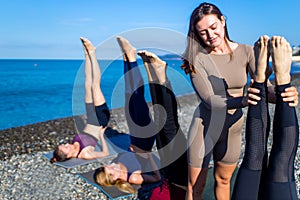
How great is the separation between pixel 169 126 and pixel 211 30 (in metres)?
1.10

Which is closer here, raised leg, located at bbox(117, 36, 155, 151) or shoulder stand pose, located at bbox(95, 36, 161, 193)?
shoulder stand pose, located at bbox(95, 36, 161, 193)

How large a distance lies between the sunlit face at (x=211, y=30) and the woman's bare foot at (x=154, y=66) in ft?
2.01

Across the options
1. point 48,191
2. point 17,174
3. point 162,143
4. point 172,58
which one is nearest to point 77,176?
point 48,191

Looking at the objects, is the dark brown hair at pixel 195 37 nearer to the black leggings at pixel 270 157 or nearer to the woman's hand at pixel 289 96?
the black leggings at pixel 270 157

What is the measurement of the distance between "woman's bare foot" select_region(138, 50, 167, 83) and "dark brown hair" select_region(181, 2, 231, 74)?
1.33 ft

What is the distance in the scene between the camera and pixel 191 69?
2.90 meters

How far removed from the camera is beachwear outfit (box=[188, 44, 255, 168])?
112 inches

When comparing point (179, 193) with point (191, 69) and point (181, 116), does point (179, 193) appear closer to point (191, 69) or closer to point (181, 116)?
point (191, 69)

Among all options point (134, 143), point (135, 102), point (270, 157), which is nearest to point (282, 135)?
point (270, 157)

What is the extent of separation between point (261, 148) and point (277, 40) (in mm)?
813

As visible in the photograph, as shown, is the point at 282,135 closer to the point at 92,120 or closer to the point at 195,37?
the point at 195,37

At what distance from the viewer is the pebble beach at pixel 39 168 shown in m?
4.31

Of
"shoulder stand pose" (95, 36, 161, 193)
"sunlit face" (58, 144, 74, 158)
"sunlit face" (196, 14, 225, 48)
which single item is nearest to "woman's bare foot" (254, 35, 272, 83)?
"sunlit face" (196, 14, 225, 48)

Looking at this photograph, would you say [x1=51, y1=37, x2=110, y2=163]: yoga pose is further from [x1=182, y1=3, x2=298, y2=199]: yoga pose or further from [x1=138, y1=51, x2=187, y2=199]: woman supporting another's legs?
[x1=182, y1=3, x2=298, y2=199]: yoga pose
